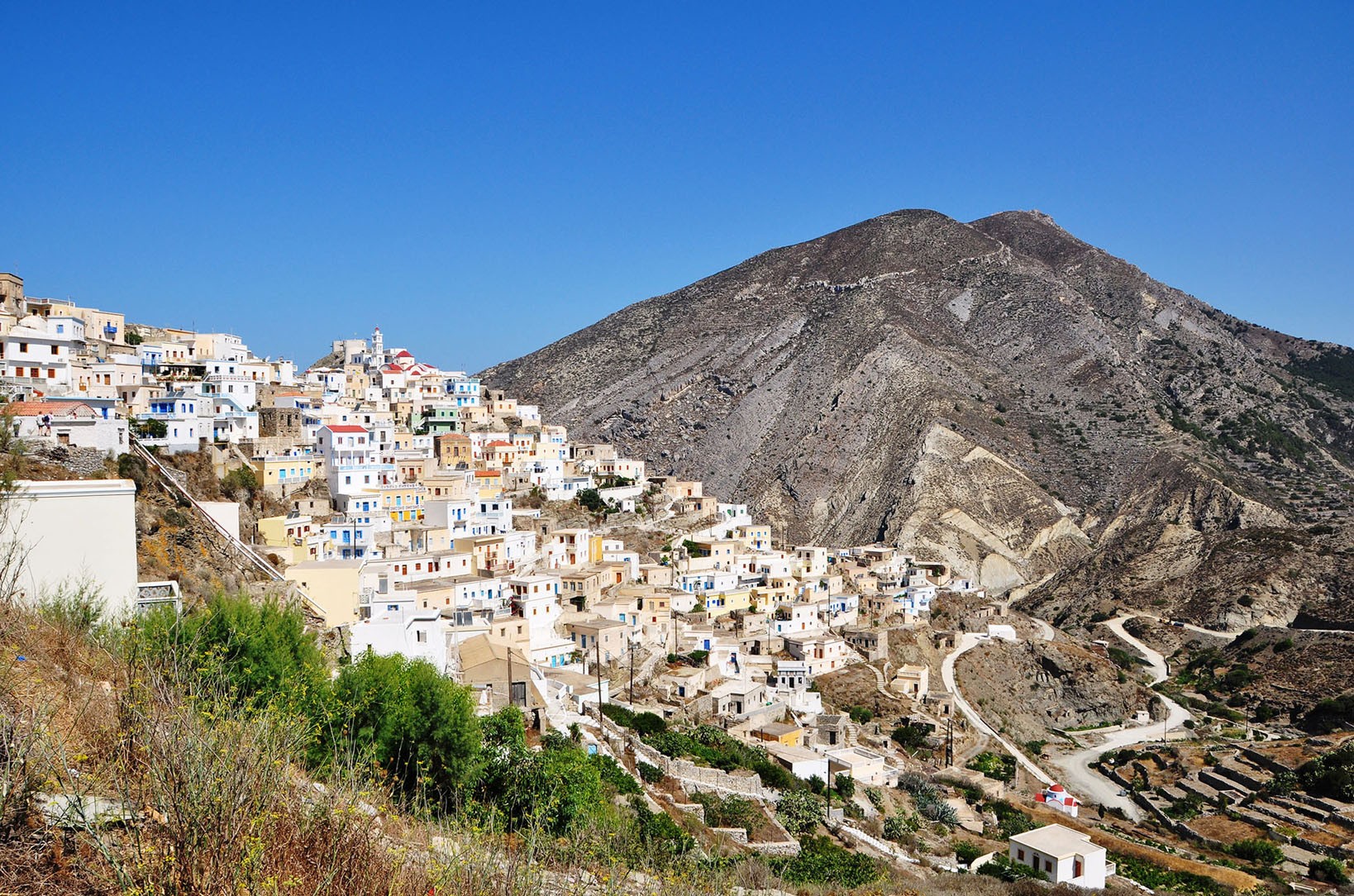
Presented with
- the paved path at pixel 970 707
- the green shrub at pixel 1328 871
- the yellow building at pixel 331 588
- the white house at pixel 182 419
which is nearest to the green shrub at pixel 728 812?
the yellow building at pixel 331 588

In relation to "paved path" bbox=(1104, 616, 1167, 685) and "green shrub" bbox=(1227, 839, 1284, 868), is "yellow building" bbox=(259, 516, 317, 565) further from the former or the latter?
"paved path" bbox=(1104, 616, 1167, 685)

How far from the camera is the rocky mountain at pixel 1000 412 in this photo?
203 feet

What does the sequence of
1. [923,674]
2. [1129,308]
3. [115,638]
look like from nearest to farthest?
[115,638] → [923,674] → [1129,308]

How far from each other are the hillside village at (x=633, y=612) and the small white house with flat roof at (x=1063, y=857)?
85 mm

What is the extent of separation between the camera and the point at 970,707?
130ft

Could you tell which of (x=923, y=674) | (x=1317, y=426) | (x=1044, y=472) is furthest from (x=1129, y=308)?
(x=923, y=674)

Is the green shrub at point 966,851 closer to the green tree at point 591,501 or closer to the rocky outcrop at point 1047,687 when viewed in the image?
the rocky outcrop at point 1047,687

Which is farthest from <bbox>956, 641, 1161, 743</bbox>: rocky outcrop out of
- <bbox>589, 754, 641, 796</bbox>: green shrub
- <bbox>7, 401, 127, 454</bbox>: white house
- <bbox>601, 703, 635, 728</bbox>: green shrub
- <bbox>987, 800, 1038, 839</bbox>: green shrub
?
<bbox>7, 401, 127, 454</bbox>: white house

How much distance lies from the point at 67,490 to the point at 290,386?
1157 inches

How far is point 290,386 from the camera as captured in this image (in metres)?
40.2

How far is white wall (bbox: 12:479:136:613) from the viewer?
38.7 ft

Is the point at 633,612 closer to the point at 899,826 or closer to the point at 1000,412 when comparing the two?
the point at 899,826

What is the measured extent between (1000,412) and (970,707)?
46.3m

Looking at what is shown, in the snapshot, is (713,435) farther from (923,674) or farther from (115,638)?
(115,638)
